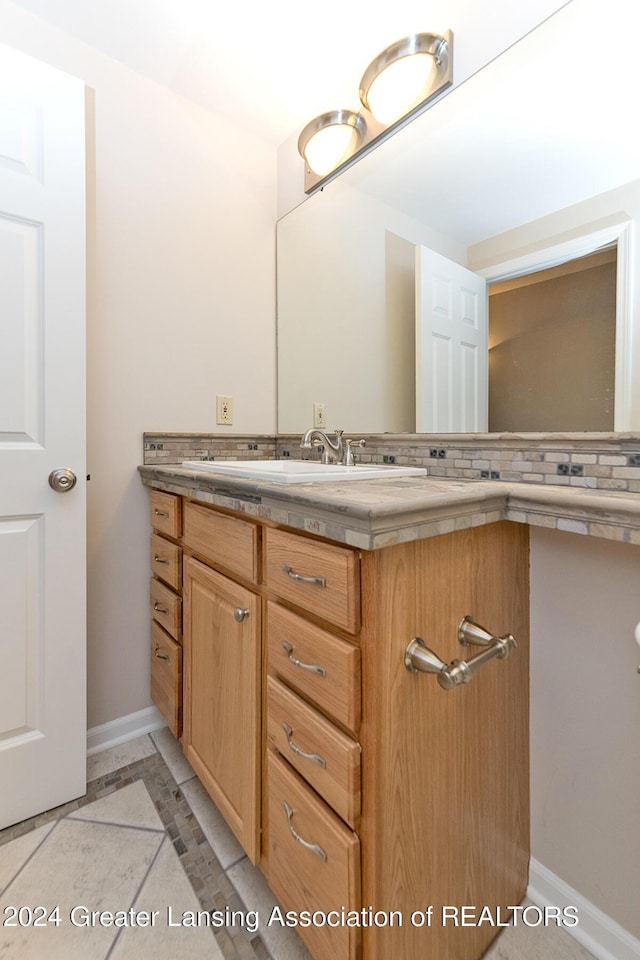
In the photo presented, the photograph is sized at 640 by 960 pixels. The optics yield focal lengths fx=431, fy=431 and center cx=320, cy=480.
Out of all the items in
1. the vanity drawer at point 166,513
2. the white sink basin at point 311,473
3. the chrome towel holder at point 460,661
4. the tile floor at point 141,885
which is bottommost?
the tile floor at point 141,885

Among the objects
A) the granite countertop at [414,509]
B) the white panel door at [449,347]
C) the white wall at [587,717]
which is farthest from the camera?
the white panel door at [449,347]

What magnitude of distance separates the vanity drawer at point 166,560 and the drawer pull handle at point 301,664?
1.93 ft

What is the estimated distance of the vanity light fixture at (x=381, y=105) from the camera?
→ 113 cm

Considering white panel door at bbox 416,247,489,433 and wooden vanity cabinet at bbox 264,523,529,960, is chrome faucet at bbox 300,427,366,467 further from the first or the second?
wooden vanity cabinet at bbox 264,523,529,960

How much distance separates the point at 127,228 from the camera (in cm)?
142

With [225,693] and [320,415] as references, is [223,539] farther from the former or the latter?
[320,415]

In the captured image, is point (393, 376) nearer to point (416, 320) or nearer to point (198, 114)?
point (416, 320)

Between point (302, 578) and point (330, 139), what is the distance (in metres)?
1.52

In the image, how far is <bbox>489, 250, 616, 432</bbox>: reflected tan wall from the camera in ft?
2.76

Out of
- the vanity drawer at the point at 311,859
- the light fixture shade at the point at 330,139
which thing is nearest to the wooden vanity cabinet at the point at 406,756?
the vanity drawer at the point at 311,859

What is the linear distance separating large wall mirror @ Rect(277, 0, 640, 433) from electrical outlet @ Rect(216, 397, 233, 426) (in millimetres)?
447

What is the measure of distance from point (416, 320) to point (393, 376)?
0.56 feet

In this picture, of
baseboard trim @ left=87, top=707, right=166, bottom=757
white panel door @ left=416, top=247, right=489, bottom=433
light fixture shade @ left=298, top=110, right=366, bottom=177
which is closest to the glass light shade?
light fixture shade @ left=298, top=110, right=366, bottom=177

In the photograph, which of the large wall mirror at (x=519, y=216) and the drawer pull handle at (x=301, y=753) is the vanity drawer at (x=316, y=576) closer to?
the drawer pull handle at (x=301, y=753)
